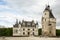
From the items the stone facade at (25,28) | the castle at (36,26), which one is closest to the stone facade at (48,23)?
the castle at (36,26)

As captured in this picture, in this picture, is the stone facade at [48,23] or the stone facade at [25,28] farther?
the stone facade at [25,28]

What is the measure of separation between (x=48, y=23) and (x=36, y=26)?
4.25 meters

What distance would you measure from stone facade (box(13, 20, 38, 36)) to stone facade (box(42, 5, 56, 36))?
11.1 feet

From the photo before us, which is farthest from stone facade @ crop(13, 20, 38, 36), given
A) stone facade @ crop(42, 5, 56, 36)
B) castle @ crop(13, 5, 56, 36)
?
stone facade @ crop(42, 5, 56, 36)

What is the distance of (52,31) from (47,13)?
5.11 metres

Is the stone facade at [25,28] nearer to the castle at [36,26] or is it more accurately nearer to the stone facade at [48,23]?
the castle at [36,26]

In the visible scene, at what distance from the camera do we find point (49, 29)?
2092 inches

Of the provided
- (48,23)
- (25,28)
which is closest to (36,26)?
(25,28)

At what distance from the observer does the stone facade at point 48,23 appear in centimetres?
5252

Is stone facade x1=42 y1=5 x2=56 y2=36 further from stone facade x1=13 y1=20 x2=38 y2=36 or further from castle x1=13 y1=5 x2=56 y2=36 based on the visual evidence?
stone facade x1=13 y1=20 x2=38 y2=36

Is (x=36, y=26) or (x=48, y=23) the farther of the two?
(x=36, y=26)

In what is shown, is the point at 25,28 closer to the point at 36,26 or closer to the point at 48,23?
the point at 36,26

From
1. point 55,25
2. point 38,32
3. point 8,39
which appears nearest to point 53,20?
point 55,25

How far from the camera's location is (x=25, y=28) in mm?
57531
